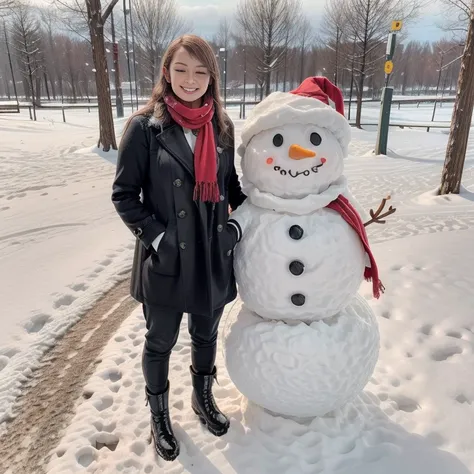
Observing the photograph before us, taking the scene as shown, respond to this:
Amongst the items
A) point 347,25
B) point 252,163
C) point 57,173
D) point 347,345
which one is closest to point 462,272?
point 347,345

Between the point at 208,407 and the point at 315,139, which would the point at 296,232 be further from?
the point at 208,407

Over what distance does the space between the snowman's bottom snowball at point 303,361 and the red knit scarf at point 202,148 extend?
28.7 inches

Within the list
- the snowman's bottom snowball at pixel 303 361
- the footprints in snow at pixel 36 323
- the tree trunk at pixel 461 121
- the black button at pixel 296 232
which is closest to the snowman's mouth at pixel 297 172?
the black button at pixel 296 232

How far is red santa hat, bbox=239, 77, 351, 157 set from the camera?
1.86m

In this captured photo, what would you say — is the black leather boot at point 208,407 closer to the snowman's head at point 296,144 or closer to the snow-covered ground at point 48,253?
the snowman's head at point 296,144

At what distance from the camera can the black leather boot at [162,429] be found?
2.13 meters

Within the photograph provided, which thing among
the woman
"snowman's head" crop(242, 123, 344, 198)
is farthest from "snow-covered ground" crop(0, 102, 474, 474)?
"snowman's head" crop(242, 123, 344, 198)

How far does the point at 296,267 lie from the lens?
1.89m

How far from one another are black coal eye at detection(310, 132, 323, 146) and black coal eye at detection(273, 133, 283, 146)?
0.44 feet

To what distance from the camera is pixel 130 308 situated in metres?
3.71

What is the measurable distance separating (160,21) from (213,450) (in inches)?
1166

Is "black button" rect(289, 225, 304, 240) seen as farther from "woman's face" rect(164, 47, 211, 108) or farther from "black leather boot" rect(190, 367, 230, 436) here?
"black leather boot" rect(190, 367, 230, 436)

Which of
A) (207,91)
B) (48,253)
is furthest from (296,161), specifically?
(48,253)

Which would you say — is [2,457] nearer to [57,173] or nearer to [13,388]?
[13,388]
